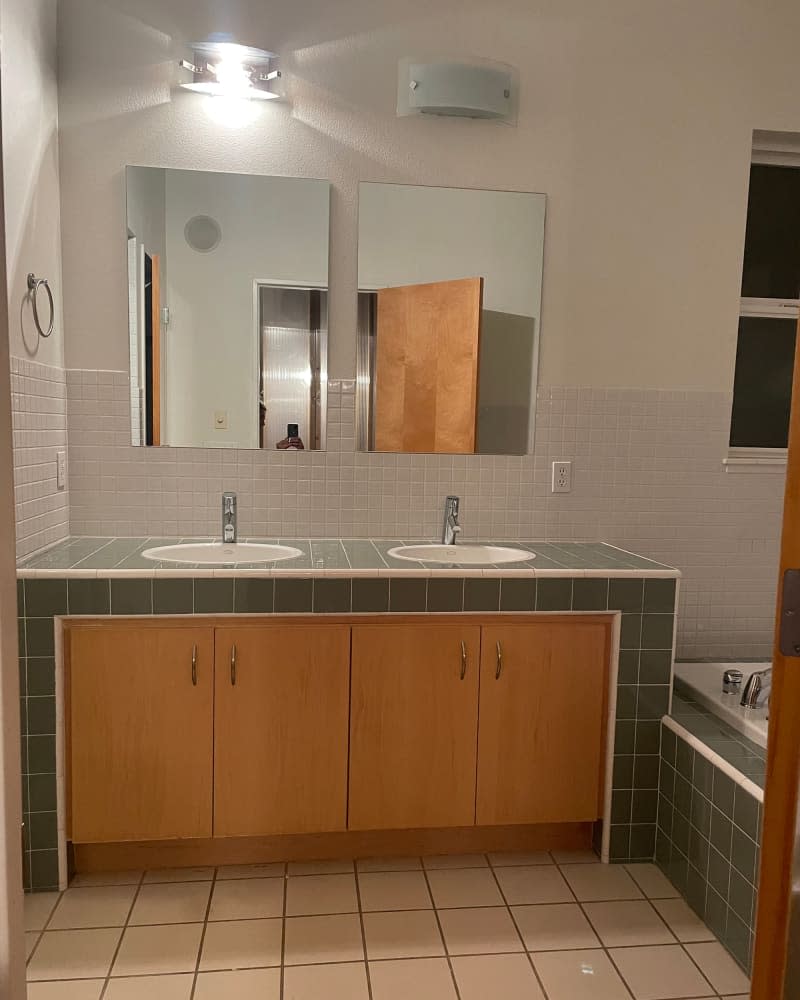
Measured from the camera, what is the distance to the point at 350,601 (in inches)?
88.7

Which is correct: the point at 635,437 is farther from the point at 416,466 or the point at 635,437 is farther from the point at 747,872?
the point at 747,872

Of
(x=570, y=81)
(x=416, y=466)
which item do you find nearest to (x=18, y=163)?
(x=416, y=466)

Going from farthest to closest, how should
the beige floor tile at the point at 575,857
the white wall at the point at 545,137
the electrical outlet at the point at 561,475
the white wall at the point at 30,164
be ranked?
the electrical outlet at the point at 561,475, the white wall at the point at 545,137, the beige floor tile at the point at 575,857, the white wall at the point at 30,164

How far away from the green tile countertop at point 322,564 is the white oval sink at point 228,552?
2.4 inches

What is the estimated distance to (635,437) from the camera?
2.88 metres

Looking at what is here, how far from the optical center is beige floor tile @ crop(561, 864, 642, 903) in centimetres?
225

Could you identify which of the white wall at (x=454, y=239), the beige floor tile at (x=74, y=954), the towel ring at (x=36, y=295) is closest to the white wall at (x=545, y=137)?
the white wall at (x=454, y=239)

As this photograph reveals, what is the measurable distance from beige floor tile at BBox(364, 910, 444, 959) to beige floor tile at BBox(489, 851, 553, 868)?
1.12 feet

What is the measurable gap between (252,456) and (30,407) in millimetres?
703

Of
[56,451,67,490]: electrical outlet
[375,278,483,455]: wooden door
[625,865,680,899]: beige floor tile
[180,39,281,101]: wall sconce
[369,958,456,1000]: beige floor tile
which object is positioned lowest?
[625,865,680,899]: beige floor tile

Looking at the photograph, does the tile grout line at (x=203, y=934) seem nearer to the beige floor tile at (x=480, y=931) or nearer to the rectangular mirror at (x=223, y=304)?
the beige floor tile at (x=480, y=931)

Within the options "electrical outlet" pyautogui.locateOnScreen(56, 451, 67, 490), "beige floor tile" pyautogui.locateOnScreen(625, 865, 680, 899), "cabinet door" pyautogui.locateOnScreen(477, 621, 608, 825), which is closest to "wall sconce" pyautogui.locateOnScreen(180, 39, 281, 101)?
"electrical outlet" pyautogui.locateOnScreen(56, 451, 67, 490)

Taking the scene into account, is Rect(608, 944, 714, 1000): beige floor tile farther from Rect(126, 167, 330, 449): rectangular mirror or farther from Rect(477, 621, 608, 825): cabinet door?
Rect(126, 167, 330, 449): rectangular mirror

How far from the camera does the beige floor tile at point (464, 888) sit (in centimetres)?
220
